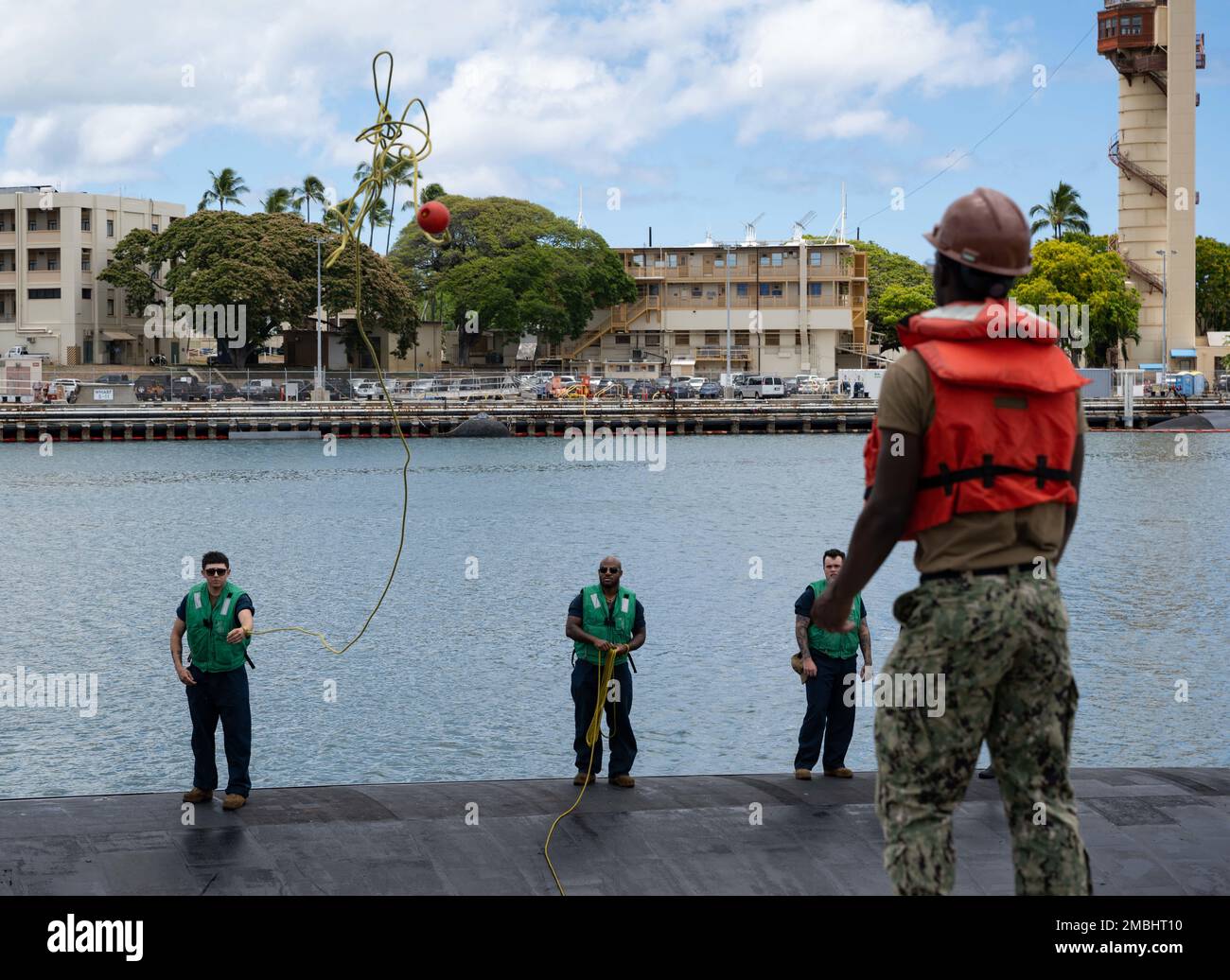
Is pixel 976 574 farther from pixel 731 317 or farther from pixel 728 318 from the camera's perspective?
pixel 731 317

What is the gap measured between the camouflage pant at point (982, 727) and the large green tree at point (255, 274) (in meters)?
88.0

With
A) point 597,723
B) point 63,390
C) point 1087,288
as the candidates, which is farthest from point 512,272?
point 597,723

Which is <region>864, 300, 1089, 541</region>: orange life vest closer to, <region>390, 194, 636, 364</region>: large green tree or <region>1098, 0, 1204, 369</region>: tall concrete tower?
<region>390, 194, 636, 364</region>: large green tree

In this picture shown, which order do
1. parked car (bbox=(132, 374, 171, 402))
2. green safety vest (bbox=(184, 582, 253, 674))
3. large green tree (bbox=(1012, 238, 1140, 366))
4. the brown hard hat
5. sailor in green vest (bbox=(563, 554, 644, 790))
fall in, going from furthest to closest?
large green tree (bbox=(1012, 238, 1140, 366)) → parked car (bbox=(132, 374, 171, 402)) → sailor in green vest (bbox=(563, 554, 644, 790)) → green safety vest (bbox=(184, 582, 253, 674)) → the brown hard hat

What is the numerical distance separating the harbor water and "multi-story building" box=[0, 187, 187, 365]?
34686mm

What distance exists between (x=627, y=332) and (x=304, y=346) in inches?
1076

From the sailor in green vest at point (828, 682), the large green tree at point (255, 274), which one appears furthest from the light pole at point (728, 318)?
the sailor in green vest at point (828, 682)

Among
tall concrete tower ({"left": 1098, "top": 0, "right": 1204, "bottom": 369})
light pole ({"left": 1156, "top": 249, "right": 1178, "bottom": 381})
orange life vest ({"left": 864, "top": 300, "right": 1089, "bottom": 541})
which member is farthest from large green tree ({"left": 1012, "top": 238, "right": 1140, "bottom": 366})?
orange life vest ({"left": 864, "top": 300, "right": 1089, "bottom": 541})

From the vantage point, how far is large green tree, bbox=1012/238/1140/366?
326 ft

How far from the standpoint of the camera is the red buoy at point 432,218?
20.9ft

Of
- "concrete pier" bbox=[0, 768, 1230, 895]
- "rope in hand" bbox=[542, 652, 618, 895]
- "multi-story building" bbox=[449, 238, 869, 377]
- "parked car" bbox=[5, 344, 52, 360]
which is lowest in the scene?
"concrete pier" bbox=[0, 768, 1230, 895]

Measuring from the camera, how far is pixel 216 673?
10992 millimetres

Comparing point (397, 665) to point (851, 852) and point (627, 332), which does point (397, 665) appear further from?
point (627, 332)
